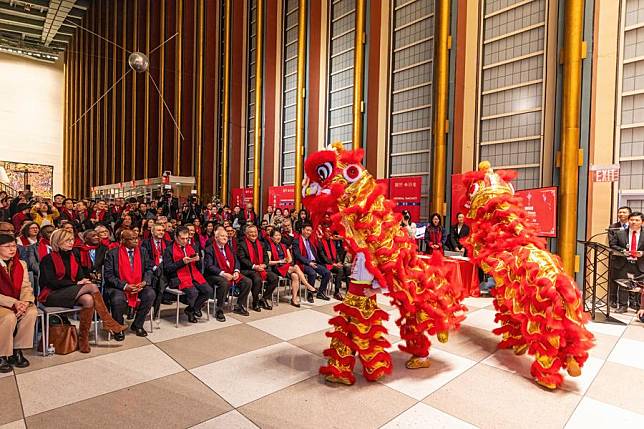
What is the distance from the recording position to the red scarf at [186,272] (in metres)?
4.70

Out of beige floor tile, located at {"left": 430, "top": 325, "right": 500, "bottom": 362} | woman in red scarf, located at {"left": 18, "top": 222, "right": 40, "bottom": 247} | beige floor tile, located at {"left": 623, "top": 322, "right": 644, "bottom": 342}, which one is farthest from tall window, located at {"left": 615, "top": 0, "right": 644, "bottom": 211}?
woman in red scarf, located at {"left": 18, "top": 222, "right": 40, "bottom": 247}

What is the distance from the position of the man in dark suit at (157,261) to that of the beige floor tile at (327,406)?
2.30 metres

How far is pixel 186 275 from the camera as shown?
475 cm

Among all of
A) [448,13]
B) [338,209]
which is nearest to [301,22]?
[448,13]

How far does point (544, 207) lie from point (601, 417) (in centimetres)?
450

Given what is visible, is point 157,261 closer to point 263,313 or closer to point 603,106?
point 263,313

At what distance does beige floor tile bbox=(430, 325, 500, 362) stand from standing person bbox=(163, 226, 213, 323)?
9.20 ft

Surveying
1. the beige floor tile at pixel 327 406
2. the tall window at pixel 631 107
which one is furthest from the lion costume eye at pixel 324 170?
the tall window at pixel 631 107

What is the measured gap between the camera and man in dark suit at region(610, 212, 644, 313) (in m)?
5.27

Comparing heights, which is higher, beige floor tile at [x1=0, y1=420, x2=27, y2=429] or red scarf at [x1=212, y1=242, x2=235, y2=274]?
red scarf at [x1=212, y1=242, x2=235, y2=274]

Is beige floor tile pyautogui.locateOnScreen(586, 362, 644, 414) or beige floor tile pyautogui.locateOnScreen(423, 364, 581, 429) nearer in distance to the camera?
beige floor tile pyautogui.locateOnScreen(423, 364, 581, 429)

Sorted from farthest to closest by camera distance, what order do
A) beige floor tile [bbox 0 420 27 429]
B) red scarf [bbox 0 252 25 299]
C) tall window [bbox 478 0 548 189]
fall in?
tall window [bbox 478 0 548 189] → red scarf [bbox 0 252 25 299] → beige floor tile [bbox 0 420 27 429]

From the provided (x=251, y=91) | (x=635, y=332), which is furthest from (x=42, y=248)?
(x=251, y=91)

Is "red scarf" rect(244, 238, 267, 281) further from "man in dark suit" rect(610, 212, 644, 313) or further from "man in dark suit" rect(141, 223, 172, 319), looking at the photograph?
"man in dark suit" rect(610, 212, 644, 313)
